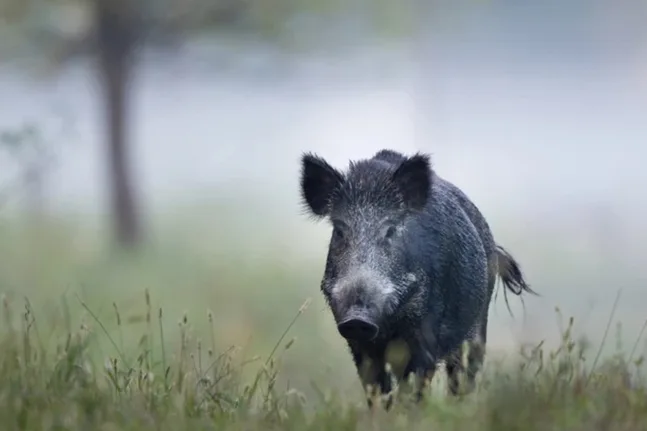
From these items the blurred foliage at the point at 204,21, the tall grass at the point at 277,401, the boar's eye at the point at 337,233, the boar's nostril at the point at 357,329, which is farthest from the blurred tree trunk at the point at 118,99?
the tall grass at the point at 277,401

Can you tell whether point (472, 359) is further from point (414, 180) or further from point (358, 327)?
point (358, 327)

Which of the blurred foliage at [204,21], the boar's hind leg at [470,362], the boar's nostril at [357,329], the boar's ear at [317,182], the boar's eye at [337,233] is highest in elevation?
the blurred foliage at [204,21]

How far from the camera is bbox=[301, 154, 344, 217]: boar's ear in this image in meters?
5.79

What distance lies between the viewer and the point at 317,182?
19.4 ft

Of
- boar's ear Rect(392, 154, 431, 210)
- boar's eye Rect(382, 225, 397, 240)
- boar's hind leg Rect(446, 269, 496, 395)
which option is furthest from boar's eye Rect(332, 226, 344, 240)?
boar's hind leg Rect(446, 269, 496, 395)

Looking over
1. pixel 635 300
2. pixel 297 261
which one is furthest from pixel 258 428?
pixel 297 261

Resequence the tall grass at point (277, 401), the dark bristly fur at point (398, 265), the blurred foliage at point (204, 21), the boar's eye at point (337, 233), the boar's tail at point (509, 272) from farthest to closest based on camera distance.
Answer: the blurred foliage at point (204, 21)
the boar's tail at point (509, 272)
the boar's eye at point (337, 233)
the dark bristly fur at point (398, 265)
the tall grass at point (277, 401)

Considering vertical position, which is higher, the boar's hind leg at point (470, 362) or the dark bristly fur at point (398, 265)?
the dark bristly fur at point (398, 265)

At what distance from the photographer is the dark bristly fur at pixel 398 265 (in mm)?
5320

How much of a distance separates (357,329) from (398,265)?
1.61 feet

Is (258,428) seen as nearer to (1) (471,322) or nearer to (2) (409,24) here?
(1) (471,322)

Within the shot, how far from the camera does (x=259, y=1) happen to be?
14.0 m

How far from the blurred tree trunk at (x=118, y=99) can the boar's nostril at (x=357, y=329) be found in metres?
9.26

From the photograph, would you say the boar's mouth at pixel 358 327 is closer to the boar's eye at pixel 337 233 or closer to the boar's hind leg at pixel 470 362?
the boar's eye at pixel 337 233
